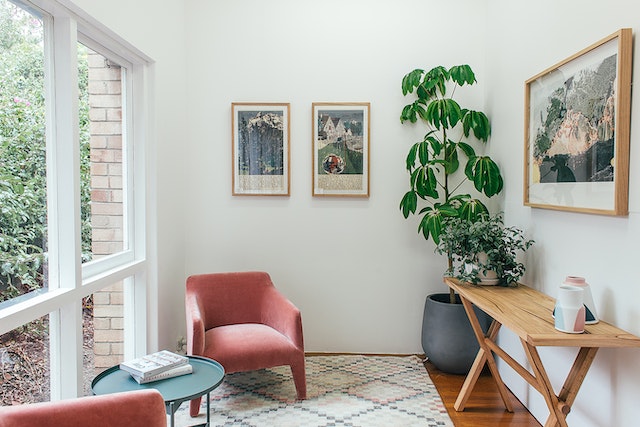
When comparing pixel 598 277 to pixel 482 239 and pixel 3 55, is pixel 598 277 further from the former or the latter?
pixel 3 55

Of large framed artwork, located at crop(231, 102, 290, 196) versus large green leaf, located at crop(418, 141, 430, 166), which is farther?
large framed artwork, located at crop(231, 102, 290, 196)

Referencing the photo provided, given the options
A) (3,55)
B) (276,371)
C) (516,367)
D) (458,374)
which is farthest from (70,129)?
(458,374)

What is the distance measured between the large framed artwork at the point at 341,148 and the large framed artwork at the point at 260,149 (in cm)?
24

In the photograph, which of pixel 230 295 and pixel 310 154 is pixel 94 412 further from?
pixel 310 154

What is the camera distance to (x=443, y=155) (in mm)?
3785

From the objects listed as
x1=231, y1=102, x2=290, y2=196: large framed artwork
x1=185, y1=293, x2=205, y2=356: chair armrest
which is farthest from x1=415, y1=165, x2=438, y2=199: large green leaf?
x1=185, y1=293, x2=205, y2=356: chair armrest

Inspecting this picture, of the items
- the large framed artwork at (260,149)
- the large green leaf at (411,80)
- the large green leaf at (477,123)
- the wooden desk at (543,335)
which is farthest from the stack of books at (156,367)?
the large green leaf at (477,123)

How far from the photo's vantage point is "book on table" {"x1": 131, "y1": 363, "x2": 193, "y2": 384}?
7.16 ft

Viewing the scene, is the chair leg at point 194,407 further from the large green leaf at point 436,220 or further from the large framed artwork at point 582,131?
the large framed artwork at point 582,131

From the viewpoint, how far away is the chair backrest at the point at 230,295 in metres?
3.38

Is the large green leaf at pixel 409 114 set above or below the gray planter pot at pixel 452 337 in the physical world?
above

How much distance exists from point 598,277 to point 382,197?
1.85 m

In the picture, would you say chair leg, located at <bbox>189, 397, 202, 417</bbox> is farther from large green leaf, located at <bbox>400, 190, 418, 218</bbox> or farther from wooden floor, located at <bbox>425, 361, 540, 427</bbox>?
large green leaf, located at <bbox>400, 190, 418, 218</bbox>

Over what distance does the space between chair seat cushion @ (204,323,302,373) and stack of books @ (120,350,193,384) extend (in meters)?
0.51
